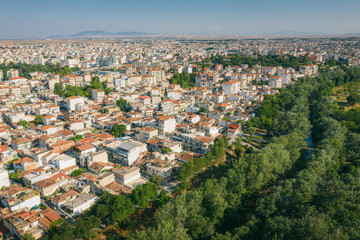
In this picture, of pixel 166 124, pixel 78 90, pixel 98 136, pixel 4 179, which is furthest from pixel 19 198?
pixel 78 90

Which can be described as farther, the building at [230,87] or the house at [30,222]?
the building at [230,87]

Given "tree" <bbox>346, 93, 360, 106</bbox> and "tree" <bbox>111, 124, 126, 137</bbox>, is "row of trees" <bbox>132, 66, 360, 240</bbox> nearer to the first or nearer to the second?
"tree" <bbox>111, 124, 126, 137</bbox>

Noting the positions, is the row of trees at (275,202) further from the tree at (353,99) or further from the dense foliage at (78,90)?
the dense foliage at (78,90)

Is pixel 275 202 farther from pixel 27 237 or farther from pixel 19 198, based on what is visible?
pixel 19 198

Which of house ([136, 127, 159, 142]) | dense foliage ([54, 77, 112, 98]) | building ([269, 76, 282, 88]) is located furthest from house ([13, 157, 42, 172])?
building ([269, 76, 282, 88])

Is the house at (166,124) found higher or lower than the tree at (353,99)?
lower

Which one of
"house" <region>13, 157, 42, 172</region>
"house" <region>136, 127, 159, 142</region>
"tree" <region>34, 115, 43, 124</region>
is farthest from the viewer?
"tree" <region>34, 115, 43, 124</region>

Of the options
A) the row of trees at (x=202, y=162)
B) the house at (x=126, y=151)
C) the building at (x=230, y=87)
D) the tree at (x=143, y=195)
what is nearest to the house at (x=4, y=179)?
the house at (x=126, y=151)

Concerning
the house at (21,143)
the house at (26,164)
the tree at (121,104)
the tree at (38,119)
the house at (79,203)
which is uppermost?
the tree at (121,104)

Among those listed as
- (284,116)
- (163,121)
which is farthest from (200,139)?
(284,116)
